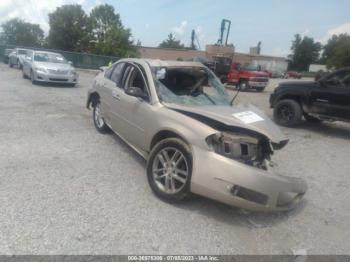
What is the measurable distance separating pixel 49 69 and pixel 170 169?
11.5m

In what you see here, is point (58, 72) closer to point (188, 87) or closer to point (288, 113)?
point (288, 113)

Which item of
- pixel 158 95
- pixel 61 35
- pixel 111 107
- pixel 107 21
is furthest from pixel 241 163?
pixel 107 21

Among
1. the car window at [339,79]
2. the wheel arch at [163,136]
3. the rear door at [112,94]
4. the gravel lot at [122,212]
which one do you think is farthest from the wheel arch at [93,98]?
the car window at [339,79]

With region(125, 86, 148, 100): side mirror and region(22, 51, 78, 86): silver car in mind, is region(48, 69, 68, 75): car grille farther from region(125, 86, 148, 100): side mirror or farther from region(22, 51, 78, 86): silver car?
region(125, 86, 148, 100): side mirror

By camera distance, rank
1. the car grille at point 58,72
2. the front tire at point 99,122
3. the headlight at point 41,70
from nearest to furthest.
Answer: the front tire at point 99,122 → the headlight at point 41,70 → the car grille at point 58,72

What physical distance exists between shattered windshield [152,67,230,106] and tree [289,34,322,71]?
318 feet

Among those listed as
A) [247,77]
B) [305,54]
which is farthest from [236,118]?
[305,54]

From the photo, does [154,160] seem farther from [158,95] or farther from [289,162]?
[289,162]

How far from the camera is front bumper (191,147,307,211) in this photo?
11.0 feet

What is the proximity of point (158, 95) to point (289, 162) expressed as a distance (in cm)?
300

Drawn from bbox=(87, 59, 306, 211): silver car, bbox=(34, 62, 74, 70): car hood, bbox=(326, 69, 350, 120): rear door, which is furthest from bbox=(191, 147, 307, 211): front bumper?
bbox=(34, 62, 74, 70): car hood

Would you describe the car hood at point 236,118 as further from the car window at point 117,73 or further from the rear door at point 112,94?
the car window at point 117,73

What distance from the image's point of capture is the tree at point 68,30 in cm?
5881

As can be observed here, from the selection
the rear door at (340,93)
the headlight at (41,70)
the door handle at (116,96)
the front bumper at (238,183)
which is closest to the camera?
the front bumper at (238,183)
